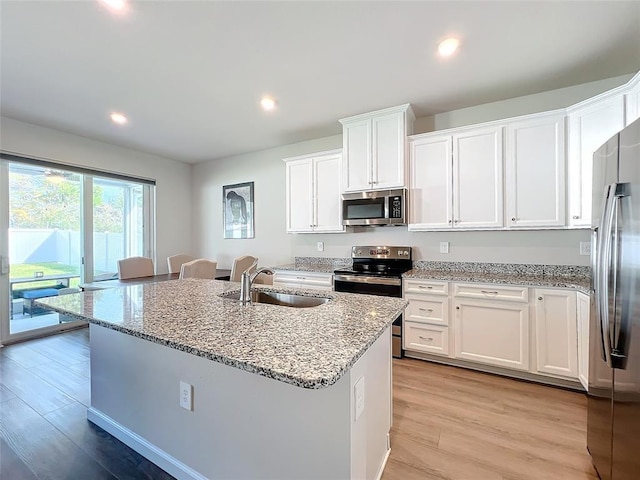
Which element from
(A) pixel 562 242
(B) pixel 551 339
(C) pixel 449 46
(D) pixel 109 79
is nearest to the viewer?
(C) pixel 449 46

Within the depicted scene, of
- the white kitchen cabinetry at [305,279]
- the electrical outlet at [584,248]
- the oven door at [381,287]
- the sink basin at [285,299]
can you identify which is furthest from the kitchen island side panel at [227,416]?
the electrical outlet at [584,248]

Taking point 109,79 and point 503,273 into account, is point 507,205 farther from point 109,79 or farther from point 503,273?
point 109,79

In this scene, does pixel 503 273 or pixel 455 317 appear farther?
pixel 503 273

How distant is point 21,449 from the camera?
1.72 metres

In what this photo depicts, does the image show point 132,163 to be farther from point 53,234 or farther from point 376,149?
point 376,149

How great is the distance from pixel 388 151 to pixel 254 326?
2.54 m

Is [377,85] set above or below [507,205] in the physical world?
above

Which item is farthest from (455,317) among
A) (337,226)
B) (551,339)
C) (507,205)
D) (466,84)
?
(466,84)

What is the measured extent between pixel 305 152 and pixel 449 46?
93.4 inches

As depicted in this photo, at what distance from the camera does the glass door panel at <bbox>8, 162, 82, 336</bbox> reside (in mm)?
3518

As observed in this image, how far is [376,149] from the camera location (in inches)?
126

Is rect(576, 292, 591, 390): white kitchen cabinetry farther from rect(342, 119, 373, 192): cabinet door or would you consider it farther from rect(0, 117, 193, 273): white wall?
rect(0, 117, 193, 273): white wall

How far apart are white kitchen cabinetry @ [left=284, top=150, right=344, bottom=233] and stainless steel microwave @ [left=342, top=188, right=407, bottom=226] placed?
18 cm

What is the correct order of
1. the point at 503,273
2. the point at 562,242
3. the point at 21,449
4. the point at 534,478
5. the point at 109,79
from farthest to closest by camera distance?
1. the point at 503,273
2. the point at 562,242
3. the point at 109,79
4. the point at 21,449
5. the point at 534,478
